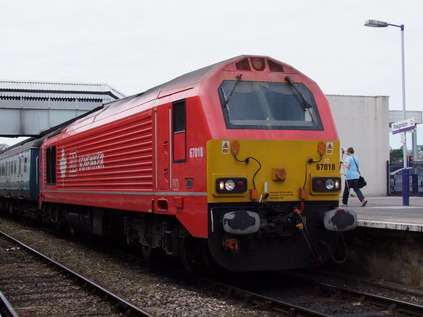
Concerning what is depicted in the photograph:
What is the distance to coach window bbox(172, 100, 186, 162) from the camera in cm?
863

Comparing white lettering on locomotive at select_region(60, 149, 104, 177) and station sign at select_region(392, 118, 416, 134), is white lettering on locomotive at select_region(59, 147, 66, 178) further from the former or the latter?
station sign at select_region(392, 118, 416, 134)

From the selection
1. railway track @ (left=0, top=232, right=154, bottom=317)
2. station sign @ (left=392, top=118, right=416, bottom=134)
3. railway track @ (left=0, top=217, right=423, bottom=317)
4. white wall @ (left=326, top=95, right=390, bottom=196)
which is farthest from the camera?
white wall @ (left=326, top=95, right=390, bottom=196)

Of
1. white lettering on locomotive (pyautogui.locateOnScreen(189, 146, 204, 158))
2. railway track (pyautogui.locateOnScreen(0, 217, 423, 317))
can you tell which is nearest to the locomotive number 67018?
railway track (pyautogui.locateOnScreen(0, 217, 423, 317))

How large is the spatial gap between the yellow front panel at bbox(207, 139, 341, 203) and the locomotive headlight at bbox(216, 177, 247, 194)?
0.05 m

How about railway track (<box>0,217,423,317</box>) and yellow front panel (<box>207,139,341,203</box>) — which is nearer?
railway track (<box>0,217,423,317</box>)

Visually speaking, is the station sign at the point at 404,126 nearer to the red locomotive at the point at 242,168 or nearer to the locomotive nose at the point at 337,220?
the red locomotive at the point at 242,168

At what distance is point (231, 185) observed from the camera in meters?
7.97

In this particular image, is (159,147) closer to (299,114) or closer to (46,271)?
(299,114)

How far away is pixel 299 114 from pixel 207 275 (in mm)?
3008

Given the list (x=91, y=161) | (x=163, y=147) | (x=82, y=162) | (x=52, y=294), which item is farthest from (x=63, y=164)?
(x=52, y=294)

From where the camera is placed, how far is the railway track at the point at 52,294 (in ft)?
24.6

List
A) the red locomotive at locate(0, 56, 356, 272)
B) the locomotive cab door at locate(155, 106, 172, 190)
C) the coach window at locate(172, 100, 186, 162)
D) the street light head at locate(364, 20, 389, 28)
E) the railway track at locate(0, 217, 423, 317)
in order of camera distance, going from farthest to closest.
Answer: the street light head at locate(364, 20, 389, 28) < the locomotive cab door at locate(155, 106, 172, 190) < the coach window at locate(172, 100, 186, 162) < the red locomotive at locate(0, 56, 356, 272) < the railway track at locate(0, 217, 423, 317)

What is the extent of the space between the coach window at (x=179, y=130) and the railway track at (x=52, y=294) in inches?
84.0

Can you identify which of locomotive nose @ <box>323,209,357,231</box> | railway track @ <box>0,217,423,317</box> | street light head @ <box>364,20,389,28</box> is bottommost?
railway track @ <box>0,217,423,317</box>
